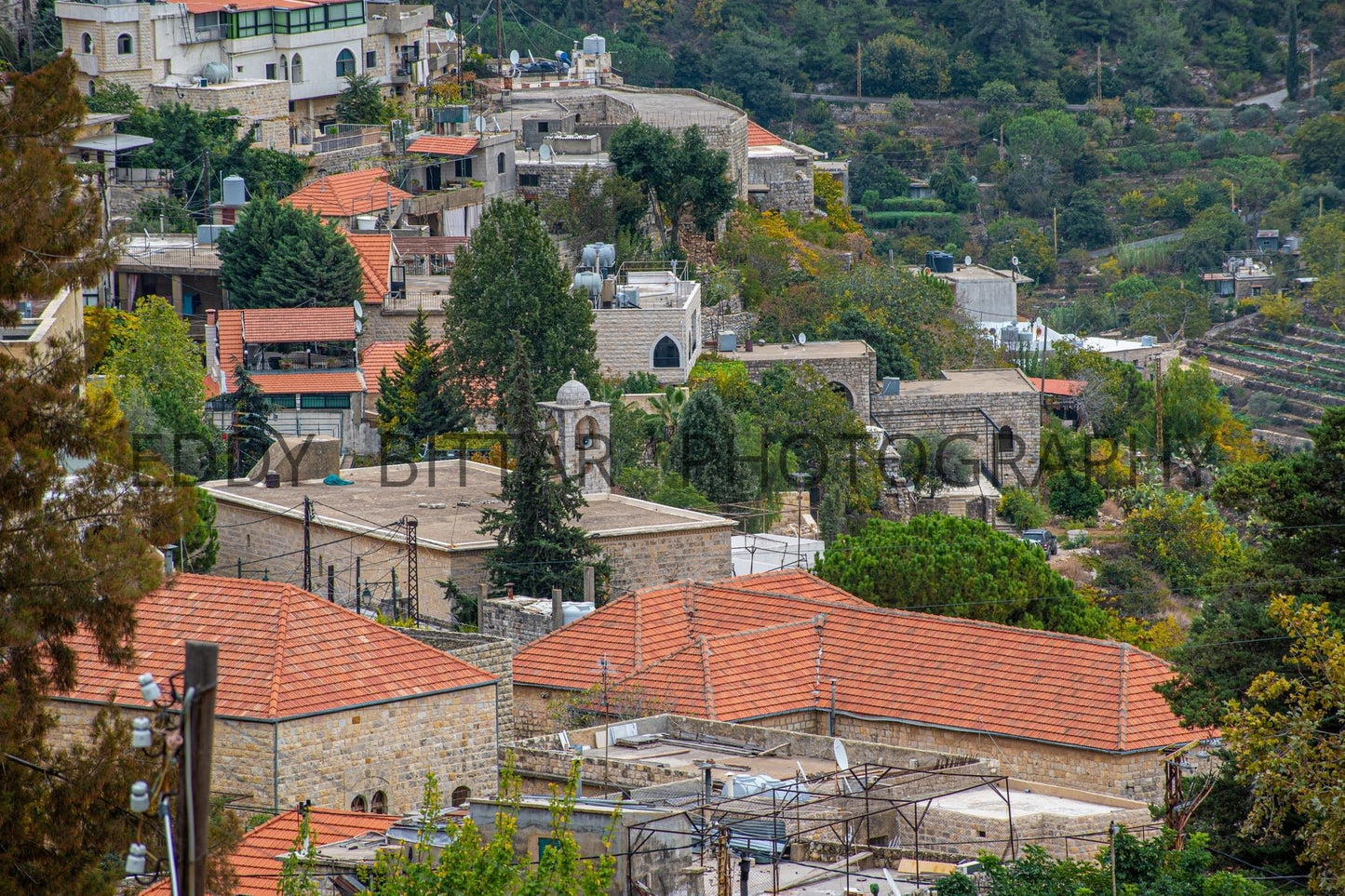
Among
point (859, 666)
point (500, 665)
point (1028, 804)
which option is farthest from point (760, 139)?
point (1028, 804)

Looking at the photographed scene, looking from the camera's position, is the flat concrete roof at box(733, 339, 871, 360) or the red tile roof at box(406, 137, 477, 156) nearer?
the flat concrete roof at box(733, 339, 871, 360)

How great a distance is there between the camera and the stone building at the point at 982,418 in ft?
181

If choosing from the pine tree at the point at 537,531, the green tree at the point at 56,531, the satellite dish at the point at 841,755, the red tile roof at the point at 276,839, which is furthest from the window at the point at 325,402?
the green tree at the point at 56,531

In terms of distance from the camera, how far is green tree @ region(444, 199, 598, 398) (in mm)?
47719

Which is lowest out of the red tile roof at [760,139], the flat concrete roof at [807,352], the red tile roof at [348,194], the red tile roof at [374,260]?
the flat concrete roof at [807,352]

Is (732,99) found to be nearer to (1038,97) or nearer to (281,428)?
(1038,97)

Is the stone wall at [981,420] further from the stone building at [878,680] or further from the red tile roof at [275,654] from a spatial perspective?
the red tile roof at [275,654]

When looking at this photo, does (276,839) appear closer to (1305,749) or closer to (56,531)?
(56,531)

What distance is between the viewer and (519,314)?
47.9m

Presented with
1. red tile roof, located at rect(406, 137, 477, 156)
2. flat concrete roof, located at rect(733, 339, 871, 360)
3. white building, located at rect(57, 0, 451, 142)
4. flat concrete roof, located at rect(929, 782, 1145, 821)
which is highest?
white building, located at rect(57, 0, 451, 142)

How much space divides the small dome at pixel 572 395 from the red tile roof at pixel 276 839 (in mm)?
16640

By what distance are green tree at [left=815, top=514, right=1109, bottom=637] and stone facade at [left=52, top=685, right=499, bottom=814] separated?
10828 millimetres

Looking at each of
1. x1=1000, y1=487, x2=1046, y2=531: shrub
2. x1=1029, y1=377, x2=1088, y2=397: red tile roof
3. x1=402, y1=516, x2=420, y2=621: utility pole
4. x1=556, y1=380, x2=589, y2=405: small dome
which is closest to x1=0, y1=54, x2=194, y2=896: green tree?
x1=402, y1=516, x2=420, y2=621: utility pole

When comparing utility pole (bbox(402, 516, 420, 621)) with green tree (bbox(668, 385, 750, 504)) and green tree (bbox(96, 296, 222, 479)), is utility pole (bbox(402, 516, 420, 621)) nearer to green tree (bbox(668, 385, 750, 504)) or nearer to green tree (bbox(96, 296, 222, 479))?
green tree (bbox(96, 296, 222, 479))
